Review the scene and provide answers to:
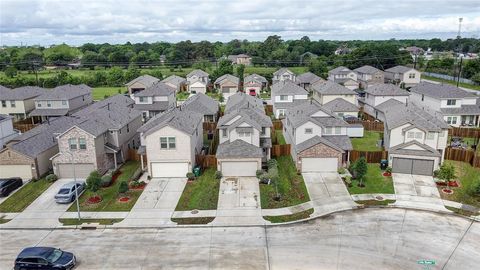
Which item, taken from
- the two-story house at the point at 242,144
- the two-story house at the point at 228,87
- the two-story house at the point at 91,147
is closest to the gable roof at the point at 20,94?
the two-story house at the point at 91,147

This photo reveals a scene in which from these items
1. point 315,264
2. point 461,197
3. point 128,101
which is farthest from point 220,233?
point 128,101

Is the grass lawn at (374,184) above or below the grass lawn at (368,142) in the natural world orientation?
below

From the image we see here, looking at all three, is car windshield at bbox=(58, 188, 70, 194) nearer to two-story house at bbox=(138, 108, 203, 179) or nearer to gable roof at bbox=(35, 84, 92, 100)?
two-story house at bbox=(138, 108, 203, 179)

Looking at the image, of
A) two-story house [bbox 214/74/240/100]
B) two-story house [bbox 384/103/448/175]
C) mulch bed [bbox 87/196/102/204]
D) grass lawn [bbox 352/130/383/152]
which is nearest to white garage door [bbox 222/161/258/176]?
mulch bed [bbox 87/196/102/204]

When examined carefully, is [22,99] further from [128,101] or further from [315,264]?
[315,264]

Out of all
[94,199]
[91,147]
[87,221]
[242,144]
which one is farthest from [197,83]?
[87,221]

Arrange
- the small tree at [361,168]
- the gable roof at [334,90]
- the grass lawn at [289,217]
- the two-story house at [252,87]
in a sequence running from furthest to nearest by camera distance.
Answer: the two-story house at [252,87] → the gable roof at [334,90] → the small tree at [361,168] → the grass lawn at [289,217]

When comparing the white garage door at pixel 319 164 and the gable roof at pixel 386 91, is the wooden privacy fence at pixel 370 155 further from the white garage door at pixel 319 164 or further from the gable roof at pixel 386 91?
the gable roof at pixel 386 91
